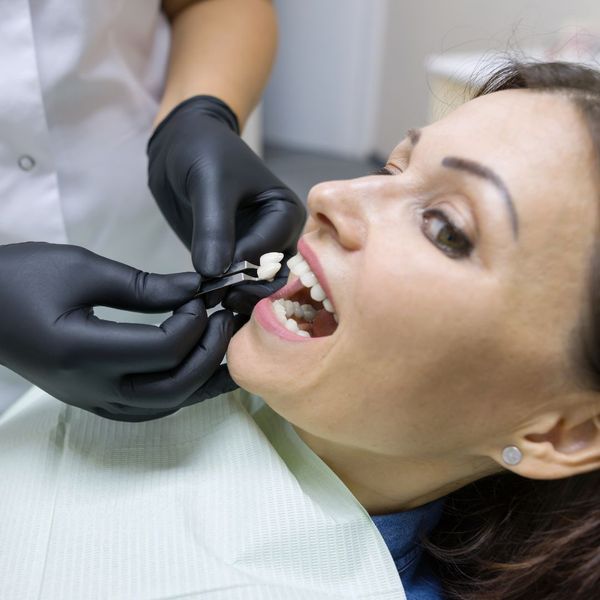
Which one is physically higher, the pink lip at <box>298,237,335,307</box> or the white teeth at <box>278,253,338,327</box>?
the pink lip at <box>298,237,335,307</box>

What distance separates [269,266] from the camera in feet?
3.25

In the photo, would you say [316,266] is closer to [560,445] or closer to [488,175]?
[488,175]

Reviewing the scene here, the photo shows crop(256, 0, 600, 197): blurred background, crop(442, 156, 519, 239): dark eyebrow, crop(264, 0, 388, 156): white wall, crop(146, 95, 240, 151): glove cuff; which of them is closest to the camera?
crop(442, 156, 519, 239): dark eyebrow

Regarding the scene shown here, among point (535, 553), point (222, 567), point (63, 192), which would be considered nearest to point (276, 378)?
point (222, 567)

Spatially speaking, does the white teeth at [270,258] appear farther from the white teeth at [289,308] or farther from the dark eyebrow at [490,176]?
the dark eyebrow at [490,176]

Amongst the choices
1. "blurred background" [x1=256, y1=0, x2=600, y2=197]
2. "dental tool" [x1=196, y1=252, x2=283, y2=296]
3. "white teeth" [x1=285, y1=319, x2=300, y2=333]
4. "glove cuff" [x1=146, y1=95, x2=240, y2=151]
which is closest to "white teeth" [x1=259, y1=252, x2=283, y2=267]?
"dental tool" [x1=196, y1=252, x2=283, y2=296]

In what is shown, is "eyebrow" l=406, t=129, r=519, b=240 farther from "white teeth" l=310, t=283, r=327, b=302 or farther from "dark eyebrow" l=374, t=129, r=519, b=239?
"white teeth" l=310, t=283, r=327, b=302

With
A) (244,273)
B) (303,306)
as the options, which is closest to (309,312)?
(303,306)

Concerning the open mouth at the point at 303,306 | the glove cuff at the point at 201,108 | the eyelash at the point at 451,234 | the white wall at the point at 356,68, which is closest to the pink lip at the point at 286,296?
the open mouth at the point at 303,306

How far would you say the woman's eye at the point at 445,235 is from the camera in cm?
80

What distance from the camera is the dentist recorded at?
0.90 meters

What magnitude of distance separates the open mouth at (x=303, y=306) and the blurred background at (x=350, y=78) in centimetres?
206

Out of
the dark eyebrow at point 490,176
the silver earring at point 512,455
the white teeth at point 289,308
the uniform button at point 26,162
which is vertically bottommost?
the silver earring at point 512,455

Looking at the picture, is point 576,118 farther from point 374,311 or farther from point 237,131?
point 237,131
